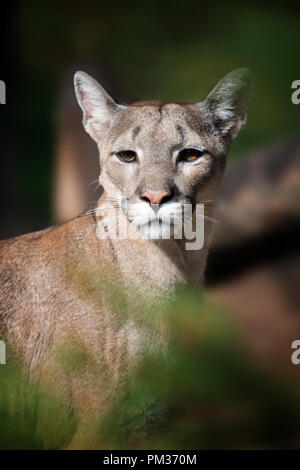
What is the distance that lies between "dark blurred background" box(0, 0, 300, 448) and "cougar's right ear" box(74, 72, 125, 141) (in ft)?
1.59

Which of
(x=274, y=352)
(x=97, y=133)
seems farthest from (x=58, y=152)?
(x=97, y=133)

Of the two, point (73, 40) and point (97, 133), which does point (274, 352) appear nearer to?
point (97, 133)

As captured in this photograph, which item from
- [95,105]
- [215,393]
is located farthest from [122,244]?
[215,393]

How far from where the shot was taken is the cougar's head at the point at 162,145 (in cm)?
280

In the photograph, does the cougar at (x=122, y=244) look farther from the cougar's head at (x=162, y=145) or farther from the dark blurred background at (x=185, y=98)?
the dark blurred background at (x=185, y=98)

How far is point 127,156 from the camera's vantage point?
3080 mm

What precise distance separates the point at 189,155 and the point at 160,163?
0.24 meters

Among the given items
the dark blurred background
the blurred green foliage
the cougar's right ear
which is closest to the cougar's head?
the cougar's right ear

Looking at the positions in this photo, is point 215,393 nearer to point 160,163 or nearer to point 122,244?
point 160,163

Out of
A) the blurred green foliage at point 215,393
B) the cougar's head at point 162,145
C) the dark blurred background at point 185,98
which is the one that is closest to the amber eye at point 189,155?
the cougar's head at point 162,145

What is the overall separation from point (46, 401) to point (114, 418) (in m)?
0.30

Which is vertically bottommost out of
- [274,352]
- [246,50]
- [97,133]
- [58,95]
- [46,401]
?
[274,352]

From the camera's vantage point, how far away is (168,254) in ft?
10.5

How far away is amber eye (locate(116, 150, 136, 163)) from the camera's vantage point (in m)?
3.06
